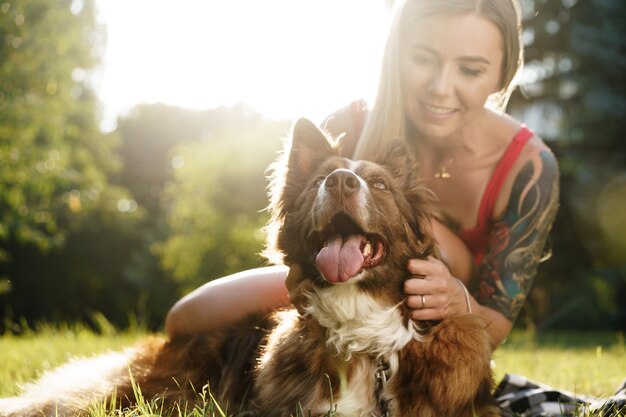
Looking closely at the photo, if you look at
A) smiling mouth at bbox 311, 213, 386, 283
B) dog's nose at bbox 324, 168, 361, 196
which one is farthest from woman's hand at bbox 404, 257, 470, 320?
dog's nose at bbox 324, 168, 361, 196

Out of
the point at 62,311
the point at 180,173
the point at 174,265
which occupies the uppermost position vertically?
the point at 180,173

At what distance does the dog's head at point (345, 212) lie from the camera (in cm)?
268

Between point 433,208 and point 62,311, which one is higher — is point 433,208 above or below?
above

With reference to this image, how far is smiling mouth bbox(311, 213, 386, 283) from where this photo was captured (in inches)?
105

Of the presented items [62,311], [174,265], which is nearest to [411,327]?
[174,265]

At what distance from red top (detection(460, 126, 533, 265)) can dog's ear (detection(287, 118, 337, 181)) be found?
1.07 metres

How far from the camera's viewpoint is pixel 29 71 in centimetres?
850

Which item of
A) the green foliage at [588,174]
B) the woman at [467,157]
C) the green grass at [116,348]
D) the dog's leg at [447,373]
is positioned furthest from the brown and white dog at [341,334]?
the green foliage at [588,174]

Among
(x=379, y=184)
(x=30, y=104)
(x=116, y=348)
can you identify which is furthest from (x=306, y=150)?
(x=30, y=104)

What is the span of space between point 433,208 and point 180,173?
16964mm

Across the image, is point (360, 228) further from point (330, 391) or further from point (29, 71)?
point (29, 71)

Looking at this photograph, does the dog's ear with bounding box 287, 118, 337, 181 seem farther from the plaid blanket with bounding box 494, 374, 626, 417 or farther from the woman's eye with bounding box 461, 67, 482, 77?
the plaid blanket with bounding box 494, 374, 626, 417

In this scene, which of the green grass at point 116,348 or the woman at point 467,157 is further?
the green grass at point 116,348

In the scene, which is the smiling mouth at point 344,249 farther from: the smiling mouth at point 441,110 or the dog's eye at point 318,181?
the smiling mouth at point 441,110
